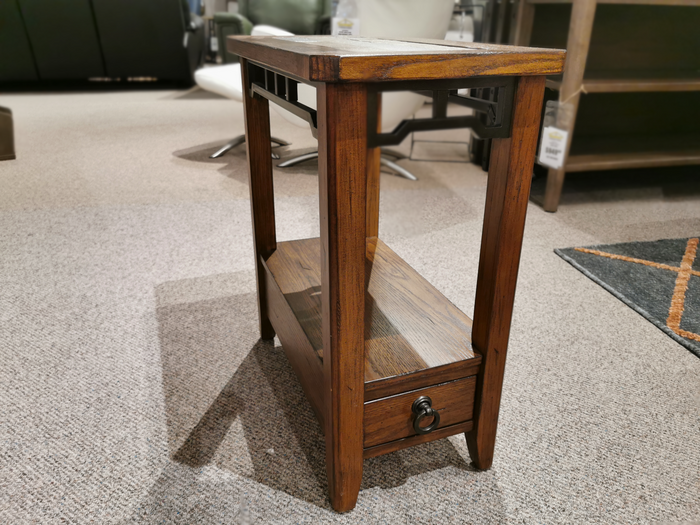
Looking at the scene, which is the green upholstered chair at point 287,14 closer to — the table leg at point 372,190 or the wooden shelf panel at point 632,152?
the wooden shelf panel at point 632,152

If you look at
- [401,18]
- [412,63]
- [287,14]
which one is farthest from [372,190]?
[287,14]

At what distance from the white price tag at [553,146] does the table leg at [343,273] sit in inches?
57.0

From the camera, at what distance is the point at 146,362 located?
1.08 m

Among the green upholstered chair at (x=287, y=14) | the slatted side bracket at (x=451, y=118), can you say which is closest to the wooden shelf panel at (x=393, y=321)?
the slatted side bracket at (x=451, y=118)

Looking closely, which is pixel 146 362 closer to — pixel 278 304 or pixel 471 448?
pixel 278 304

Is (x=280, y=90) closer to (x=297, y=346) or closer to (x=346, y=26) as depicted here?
(x=297, y=346)

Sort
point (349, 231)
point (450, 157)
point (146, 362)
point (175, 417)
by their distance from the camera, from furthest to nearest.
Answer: point (450, 157)
point (146, 362)
point (175, 417)
point (349, 231)

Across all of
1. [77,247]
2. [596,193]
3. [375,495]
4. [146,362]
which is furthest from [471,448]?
[596,193]

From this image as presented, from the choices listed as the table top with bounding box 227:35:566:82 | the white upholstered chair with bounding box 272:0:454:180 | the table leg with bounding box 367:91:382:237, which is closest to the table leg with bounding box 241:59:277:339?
the table leg with bounding box 367:91:382:237

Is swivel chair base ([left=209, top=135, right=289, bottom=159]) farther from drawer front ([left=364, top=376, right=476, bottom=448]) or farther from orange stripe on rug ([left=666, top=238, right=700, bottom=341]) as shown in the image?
drawer front ([left=364, top=376, right=476, bottom=448])

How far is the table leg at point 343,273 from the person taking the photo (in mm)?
548

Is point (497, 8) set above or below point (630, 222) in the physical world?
above

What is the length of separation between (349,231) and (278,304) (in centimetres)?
41

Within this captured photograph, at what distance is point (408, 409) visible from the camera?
0.75 meters
